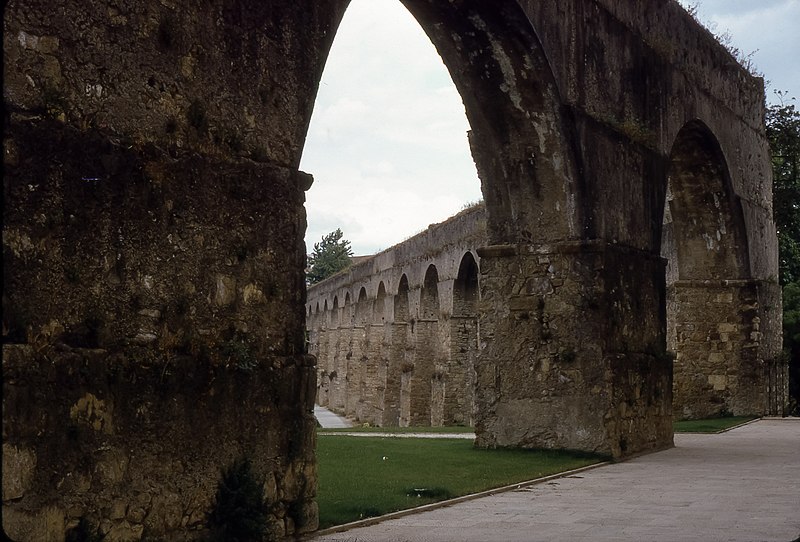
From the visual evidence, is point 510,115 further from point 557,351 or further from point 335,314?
point 335,314

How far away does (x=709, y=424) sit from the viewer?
1652 cm

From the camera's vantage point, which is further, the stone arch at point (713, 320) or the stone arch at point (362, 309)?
the stone arch at point (362, 309)

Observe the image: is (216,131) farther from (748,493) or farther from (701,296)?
(701,296)

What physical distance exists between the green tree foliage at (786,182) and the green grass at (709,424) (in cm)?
819

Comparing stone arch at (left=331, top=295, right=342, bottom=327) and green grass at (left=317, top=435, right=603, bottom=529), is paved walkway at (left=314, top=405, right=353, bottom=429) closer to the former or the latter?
stone arch at (left=331, top=295, right=342, bottom=327)

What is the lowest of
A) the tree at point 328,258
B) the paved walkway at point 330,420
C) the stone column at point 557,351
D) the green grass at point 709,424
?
the paved walkway at point 330,420

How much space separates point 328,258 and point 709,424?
54787mm

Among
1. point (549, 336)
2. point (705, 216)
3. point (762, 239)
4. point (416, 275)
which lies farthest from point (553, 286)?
point (416, 275)

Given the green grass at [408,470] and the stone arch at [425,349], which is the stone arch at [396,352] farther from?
the green grass at [408,470]

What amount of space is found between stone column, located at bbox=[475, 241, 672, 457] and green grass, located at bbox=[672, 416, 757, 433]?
444 centimetres

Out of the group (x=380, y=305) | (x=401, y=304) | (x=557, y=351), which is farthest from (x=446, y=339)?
(x=557, y=351)

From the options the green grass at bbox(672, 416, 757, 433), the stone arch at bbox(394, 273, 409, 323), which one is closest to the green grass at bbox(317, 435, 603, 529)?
the green grass at bbox(672, 416, 757, 433)

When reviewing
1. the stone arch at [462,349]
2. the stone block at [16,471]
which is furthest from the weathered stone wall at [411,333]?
the stone block at [16,471]

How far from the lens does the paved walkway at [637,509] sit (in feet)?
19.8
